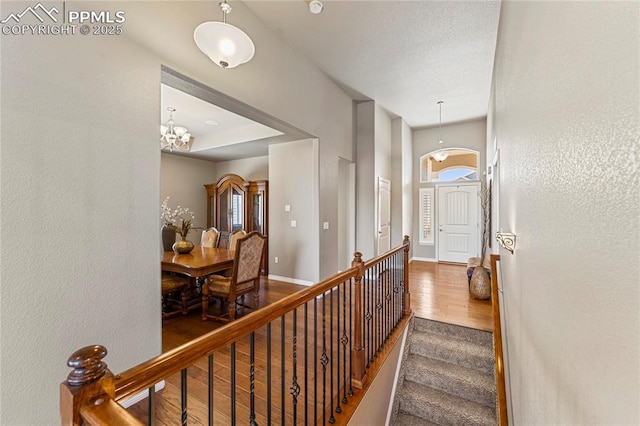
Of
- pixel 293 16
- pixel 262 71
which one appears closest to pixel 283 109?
pixel 262 71

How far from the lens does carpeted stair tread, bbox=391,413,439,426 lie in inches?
107

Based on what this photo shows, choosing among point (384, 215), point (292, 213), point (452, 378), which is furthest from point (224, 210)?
point (452, 378)

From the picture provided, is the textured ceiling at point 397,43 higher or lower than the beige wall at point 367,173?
higher

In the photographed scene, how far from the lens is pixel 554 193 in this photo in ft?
2.90

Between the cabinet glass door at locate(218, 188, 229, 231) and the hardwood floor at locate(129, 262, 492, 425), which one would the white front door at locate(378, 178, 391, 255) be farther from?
the cabinet glass door at locate(218, 188, 229, 231)

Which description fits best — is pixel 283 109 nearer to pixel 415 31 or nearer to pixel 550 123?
pixel 415 31

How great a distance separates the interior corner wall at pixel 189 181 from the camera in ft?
20.2

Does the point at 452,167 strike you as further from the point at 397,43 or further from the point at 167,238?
the point at 167,238

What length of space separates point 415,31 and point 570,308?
3201 millimetres

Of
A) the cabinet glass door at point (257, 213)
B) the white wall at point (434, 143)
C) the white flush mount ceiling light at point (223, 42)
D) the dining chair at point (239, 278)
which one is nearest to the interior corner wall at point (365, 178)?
the cabinet glass door at point (257, 213)

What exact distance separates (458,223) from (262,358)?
18.3 feet

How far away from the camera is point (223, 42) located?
64.6 inches

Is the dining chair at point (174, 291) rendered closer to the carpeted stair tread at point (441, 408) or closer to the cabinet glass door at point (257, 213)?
the cabinet glass door at point (257, 213)

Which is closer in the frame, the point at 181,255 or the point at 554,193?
the point at 554,193
